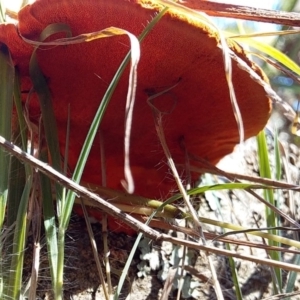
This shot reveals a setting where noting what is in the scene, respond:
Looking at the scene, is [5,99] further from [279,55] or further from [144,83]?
[279,55]

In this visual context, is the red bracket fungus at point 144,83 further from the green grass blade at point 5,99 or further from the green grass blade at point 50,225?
the green grass blade at point 50,225

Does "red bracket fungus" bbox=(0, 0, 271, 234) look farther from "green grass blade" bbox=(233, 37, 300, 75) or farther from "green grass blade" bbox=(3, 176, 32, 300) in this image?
"green grass blade" bbox=(3, 176, 32, 300)

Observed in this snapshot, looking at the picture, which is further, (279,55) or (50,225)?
(279,55)

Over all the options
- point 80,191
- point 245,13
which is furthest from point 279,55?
point 80,191

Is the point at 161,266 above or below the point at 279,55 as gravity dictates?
below

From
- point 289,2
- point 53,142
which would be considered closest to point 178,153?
point 53,142

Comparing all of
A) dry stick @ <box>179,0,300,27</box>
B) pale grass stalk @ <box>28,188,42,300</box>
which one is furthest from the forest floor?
dry stick @ <box>179,0,300,27</box>
